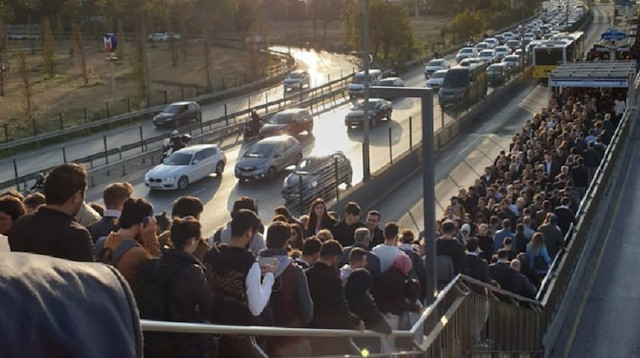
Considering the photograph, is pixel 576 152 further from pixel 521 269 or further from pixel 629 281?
pixel 521 269

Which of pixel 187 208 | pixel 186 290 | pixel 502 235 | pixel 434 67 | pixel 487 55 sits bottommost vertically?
pixel 434 67

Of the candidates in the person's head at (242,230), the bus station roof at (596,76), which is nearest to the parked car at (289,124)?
the bus station roof at (596,76)

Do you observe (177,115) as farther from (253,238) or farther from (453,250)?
(253,238)

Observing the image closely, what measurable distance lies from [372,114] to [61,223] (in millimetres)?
35072

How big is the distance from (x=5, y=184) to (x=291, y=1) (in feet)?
328

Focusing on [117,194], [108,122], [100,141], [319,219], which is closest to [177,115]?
[108,122]

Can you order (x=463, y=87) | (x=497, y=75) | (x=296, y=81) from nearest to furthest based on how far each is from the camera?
(x=463, y=87) → (x=497, y=75) → (x=296, y=81)

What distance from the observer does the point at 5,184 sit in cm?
2733

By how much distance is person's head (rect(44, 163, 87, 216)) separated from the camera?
16.0ft

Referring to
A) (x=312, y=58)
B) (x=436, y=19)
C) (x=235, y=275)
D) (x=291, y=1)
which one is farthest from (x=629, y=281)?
(x=436, y=19)

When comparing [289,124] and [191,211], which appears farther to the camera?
[289,124]

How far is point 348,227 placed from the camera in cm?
1130

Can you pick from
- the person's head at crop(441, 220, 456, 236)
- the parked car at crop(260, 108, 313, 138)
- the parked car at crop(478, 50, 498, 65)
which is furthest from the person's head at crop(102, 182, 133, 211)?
the parked car at crop(478, 50, 498, 65)

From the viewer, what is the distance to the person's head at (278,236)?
677 cm
